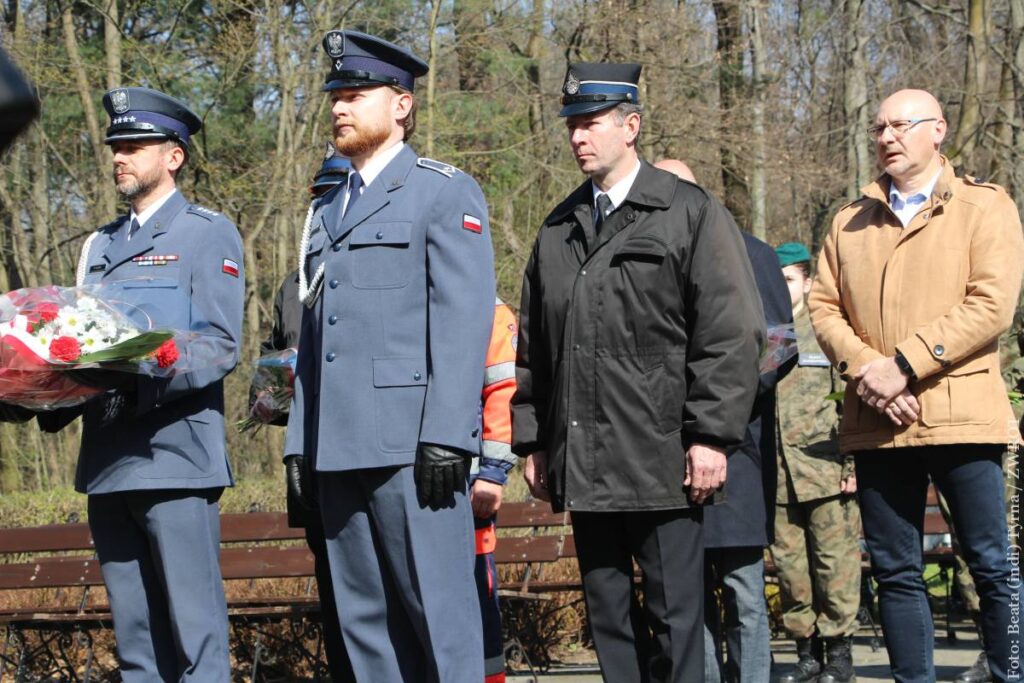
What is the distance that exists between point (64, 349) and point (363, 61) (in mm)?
1304

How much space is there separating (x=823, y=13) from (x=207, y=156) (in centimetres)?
1115

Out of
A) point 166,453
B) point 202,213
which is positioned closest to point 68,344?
point 166,453

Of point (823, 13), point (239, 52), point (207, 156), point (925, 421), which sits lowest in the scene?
point (925, 421)

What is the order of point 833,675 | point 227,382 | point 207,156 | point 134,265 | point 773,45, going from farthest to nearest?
point 773,45 → point 227,382 → point 207,156 → point 833,675 → point 134,265

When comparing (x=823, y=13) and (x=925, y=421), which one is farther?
(x=823, y=13)

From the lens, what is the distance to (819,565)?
661 centimetres

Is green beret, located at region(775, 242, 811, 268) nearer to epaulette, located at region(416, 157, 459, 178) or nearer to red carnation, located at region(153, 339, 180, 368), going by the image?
epaulette, located at region(416, 157, 459, 178)

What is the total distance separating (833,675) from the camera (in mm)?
6527

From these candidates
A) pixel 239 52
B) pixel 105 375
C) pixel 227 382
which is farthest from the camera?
pixel 227 382

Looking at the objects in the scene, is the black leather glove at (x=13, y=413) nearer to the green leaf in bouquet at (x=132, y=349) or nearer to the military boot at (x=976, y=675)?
the green leaf in bouquet at (x=132, y=349)

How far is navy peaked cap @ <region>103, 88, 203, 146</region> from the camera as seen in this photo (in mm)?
5168

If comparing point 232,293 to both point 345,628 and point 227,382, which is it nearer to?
point 345,628

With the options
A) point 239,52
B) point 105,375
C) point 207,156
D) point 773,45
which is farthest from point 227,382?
point 105,375

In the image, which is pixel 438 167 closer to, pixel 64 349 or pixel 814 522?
pixel 64 349
